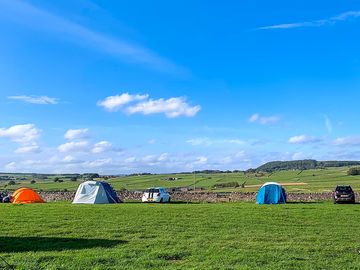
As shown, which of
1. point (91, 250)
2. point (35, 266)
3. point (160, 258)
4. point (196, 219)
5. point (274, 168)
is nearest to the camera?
point (35, 266)

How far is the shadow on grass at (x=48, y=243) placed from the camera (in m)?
13.6

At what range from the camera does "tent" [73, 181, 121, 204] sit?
38513 mm

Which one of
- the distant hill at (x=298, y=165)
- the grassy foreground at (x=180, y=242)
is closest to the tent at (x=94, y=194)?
the grassy foreground at (x=180, y=242)

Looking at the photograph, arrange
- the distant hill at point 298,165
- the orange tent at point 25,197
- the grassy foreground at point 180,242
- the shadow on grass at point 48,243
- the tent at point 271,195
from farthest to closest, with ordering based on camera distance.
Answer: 1. the distant hill at point 298,165
2. the orange tent at point 25,197
3. the tent at point 271,195
4. the shadow on grass at point 48,243
5. the grassy foreground at point 180,242

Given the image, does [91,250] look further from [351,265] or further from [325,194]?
[325,194]

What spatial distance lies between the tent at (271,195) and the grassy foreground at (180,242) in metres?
17.6

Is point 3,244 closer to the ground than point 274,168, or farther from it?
closer to the ground

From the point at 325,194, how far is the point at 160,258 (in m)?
37.9

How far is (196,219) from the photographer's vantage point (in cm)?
2195

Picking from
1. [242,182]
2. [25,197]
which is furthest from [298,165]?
[25,197]

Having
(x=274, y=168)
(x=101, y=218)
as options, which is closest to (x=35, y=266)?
(x=101, y=218)

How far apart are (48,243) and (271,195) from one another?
28200mm

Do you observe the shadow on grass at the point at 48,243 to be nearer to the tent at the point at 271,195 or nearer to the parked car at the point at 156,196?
the tent at the point at 271,195

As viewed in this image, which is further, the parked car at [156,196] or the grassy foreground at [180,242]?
the parked car at [156,196]
